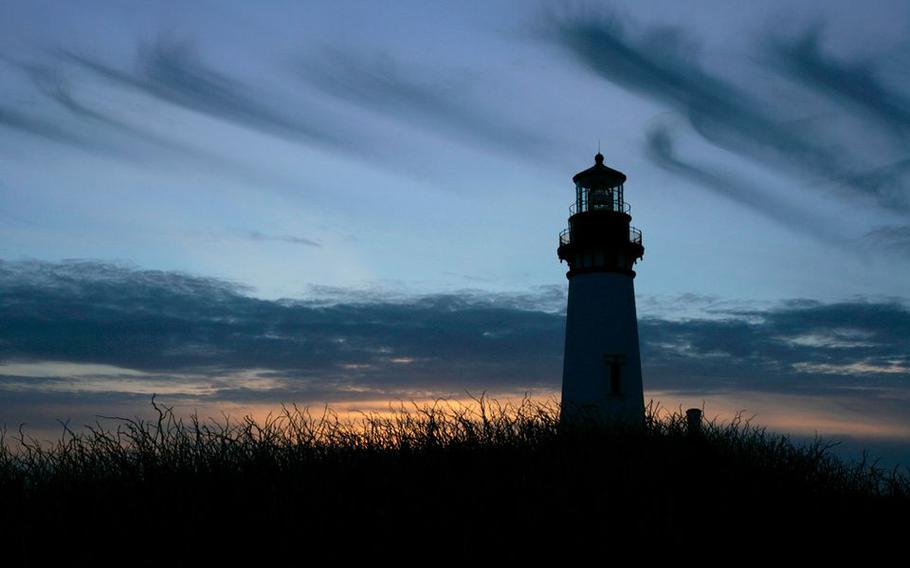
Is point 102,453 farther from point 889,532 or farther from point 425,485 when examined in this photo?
point 889,532

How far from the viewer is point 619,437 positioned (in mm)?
11500

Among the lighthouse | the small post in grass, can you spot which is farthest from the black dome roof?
the small post in grass

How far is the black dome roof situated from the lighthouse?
0.9 inches

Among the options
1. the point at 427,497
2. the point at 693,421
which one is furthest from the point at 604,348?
the point at 427,497

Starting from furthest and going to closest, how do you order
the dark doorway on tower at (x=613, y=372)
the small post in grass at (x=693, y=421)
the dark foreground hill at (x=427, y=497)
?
1. the dark doorway on tower at (x=613, y=372)
2. the small post in grass at (x=693, y=421)
3. the dark foreground hill at (x=427, y=497)

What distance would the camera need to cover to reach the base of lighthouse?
22.4 m

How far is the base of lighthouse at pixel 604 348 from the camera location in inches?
883

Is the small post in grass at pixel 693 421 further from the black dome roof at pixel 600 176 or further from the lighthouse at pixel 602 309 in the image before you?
the black dome roof at pixel 600 176

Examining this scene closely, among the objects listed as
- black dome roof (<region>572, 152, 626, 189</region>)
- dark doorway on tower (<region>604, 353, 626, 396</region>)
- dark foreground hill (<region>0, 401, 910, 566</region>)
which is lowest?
dark foreground hill (<region>0, 401, 910, 566</region>)

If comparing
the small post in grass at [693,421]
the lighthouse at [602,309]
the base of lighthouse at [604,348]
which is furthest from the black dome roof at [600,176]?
the small post in grass at [693,421]

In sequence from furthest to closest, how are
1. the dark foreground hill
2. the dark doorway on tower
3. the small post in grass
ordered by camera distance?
the dark doorway on tower → the small post in grass → the dark foreground hill

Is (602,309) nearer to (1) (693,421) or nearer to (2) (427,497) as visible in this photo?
(1) (693,421)

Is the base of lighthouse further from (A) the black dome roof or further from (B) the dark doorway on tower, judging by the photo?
(A) the black dome roof

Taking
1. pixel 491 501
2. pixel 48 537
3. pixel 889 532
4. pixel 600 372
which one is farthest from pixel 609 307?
pixel 48 537
